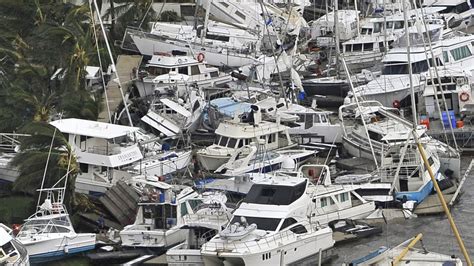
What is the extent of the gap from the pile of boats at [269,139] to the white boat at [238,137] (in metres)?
0.05

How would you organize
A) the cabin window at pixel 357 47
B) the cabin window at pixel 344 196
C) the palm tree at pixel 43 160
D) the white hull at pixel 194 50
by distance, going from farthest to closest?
the cabin window at pixel 357 47
the white hull at pixel 194 50
the palm tree at pixel 43 160
the cabin window at pixel 344 196

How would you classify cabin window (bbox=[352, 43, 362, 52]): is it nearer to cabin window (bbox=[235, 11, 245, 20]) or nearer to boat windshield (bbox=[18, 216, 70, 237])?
cabin window (bbox=[235, 11, 245, 20])

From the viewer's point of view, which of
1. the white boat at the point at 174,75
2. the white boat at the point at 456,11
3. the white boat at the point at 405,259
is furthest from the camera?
the white boat at the point at 456,11

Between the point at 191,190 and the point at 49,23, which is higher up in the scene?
the point at 49,23

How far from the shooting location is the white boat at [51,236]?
4125cm

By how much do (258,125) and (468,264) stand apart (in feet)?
46.6

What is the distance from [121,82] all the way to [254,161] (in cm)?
1163

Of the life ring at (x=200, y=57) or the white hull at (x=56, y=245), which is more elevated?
the life ring at (x=200, y=57)

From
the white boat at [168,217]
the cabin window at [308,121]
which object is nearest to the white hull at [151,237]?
the white boat at [168,217]

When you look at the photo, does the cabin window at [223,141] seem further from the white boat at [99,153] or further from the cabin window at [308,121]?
the cabin window at [308,121]

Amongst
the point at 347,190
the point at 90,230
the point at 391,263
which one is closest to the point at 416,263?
the point at 391,263

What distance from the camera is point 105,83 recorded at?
5781 cm

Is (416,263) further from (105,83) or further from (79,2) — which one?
(79,2)

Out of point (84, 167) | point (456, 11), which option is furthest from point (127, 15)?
point (84, 167)
